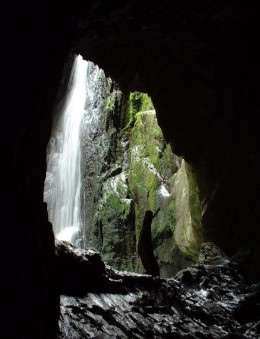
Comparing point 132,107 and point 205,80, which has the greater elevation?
point 132,107

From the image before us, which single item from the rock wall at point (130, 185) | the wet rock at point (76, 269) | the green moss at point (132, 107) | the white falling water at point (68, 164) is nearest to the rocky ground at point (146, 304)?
the wet rock at point (76, 269)

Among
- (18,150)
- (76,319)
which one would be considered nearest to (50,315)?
(76,319)

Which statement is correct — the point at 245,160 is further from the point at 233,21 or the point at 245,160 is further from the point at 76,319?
the point at 76,319

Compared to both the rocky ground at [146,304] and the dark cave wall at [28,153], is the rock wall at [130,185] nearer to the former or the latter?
the rocky ground at [146,304]

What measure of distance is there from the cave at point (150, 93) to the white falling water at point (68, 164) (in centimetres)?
1345

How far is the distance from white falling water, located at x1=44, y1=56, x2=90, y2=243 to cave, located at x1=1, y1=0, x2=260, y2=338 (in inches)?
529

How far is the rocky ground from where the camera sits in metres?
5.96

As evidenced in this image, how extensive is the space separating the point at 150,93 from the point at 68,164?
52.5 ft

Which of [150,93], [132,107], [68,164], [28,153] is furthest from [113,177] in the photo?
[28,153]

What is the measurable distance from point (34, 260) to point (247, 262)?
724 cm

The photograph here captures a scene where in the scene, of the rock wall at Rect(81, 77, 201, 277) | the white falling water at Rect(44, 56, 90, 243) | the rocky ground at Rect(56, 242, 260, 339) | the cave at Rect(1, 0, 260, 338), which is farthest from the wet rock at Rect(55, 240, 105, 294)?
the white falling water at Rect(44, 56, 90, 243)

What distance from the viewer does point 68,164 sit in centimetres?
2664

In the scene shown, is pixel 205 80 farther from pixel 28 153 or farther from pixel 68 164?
pixel 68 164

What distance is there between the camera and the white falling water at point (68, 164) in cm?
2431
